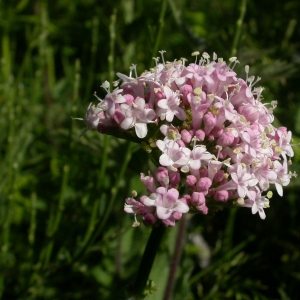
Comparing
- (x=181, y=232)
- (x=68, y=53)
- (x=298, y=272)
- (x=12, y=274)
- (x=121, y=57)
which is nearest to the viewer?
(x=181, y=232)

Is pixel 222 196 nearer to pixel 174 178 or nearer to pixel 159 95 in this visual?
pixel 174 178

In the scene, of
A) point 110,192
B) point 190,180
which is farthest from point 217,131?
point 110,192

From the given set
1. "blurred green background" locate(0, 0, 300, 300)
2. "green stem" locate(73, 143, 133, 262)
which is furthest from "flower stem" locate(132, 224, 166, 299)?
"green stem" locate(73, 143, 133, 262)

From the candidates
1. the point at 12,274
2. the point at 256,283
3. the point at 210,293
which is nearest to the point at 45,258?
the point at 12,274

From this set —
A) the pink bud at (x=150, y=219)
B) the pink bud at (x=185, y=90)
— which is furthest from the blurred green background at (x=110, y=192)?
the pink bud at (x=185, y=90)

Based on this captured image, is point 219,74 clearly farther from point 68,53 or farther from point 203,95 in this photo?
point 68,53

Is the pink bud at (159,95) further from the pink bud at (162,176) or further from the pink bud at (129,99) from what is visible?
the pink bud at (162,176)
